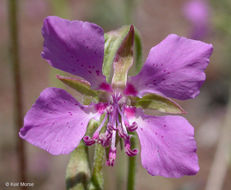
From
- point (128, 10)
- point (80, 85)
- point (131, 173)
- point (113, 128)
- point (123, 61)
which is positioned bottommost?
point (131, 173)

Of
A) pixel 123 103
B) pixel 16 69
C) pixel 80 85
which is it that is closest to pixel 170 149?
pixel 123 103

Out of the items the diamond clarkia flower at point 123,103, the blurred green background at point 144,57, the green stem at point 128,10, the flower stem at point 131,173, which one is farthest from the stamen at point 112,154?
the green stem at point 128,10

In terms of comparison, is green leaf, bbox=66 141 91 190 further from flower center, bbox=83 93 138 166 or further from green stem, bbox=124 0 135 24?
green stem, bbox=124 0 135 24

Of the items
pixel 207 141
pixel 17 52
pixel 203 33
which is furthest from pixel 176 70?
pixel 207 141

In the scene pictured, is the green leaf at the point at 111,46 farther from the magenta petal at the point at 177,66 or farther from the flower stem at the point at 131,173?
the flower stem at the point at 131,173

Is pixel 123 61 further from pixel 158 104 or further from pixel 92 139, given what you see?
pixel 92 139

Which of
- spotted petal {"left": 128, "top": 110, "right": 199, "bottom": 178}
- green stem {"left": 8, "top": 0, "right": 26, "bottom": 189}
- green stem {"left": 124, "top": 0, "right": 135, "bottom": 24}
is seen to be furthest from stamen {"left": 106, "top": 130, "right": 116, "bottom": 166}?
green stem {"left": 124, "top": 0, "right": 135, "bottom": 24}

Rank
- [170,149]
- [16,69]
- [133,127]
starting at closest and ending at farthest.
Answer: [170,149] < [133,127] < [16,69]
